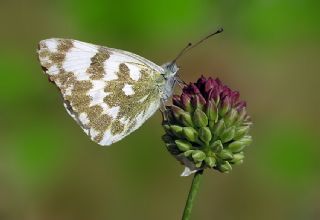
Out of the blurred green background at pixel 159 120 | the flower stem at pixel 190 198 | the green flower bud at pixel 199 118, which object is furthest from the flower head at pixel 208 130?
the blurred green background at pixel 159 120

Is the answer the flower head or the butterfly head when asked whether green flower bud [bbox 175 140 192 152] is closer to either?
the flower head

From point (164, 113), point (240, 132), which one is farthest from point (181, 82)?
point (240, 132)

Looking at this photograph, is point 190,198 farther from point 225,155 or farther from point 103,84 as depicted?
point 103,84

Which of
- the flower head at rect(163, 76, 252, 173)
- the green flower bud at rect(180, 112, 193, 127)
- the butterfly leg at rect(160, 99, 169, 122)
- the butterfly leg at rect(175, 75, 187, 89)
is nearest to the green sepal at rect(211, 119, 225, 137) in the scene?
the flower head at rect(163, 76, 252, 173)

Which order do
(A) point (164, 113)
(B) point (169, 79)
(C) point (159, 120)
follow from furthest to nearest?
(C) point (159, 120) → (B) point (169, 79) → (A) point (164, 113)
